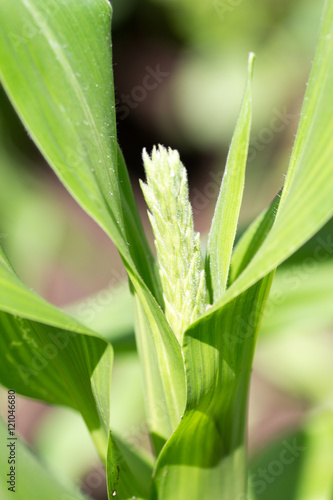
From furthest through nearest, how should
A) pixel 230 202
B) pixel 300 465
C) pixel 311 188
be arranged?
1. pixel 300 465
2. pixel 230 202
3. pixel 311 188

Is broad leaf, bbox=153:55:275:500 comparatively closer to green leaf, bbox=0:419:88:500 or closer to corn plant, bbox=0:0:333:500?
corn plant, bbox=0:0:333:500

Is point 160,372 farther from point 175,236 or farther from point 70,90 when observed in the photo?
point 70,90

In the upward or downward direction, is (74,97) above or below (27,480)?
above

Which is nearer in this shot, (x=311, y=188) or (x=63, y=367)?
(x=311, y=188)

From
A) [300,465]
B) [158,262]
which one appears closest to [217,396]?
[158,262]

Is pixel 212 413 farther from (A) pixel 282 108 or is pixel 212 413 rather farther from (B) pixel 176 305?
(A) pixel 282 108

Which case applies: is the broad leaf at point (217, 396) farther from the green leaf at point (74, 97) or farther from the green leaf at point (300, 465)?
the green leaf at point (300, 465)
